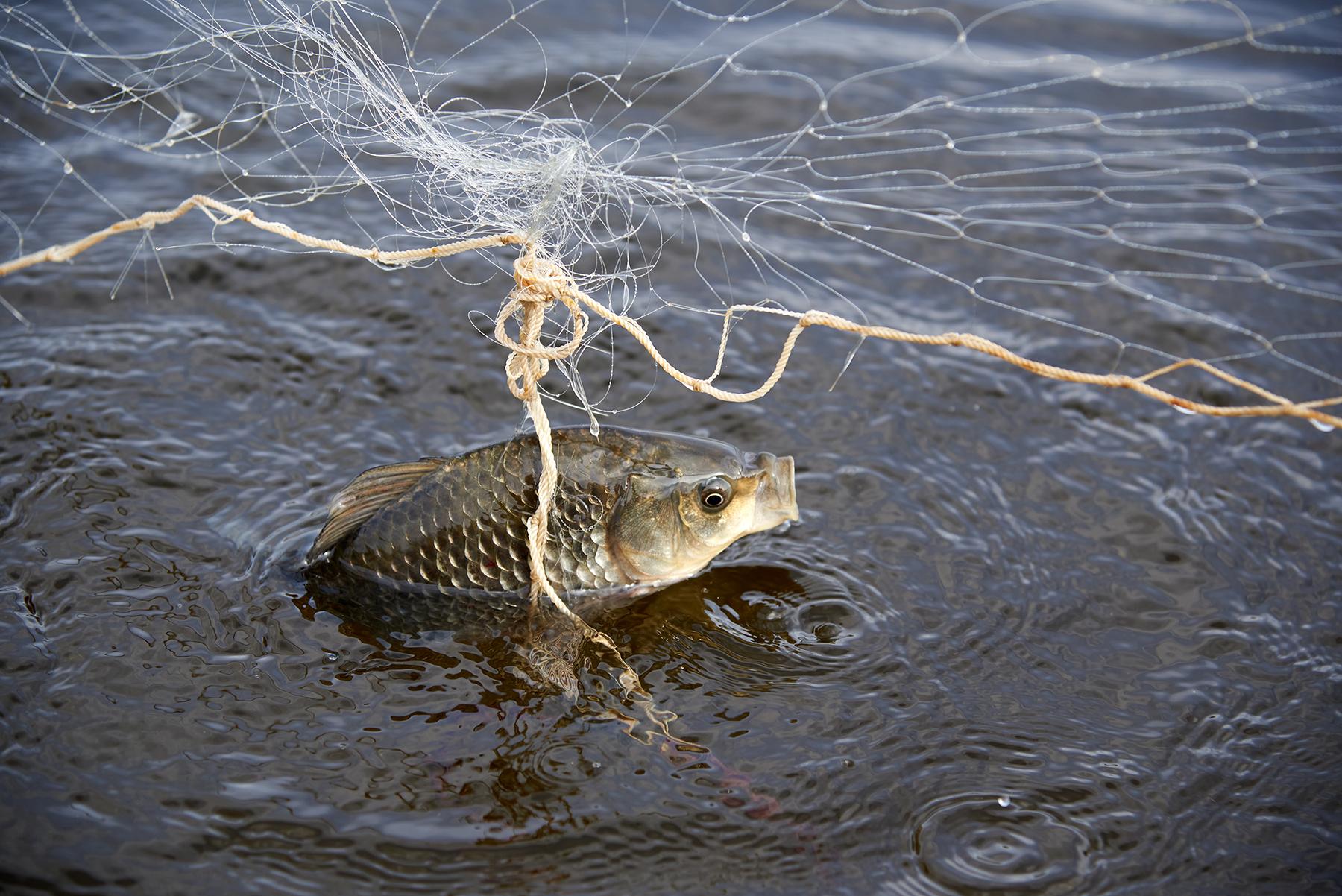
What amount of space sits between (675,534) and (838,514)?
1083 millimetres

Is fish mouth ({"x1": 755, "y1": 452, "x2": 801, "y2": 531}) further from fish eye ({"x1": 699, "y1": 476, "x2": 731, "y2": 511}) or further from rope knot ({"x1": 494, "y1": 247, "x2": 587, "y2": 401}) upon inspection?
rope knot ({"x1": 494, "y1": 247, "x2": 587, "y2": 401})

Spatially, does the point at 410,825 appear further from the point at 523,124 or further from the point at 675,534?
the point at 523,124

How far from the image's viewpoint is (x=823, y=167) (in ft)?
25.0

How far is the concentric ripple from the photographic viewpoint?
351cm

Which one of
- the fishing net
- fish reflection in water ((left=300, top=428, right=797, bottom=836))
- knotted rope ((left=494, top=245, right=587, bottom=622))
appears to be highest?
the fishing net

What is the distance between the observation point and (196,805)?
358 cm

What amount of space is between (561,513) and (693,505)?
0.46 meters

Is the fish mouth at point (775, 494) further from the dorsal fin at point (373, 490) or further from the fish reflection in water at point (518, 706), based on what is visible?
the dorsal fin at point (373, 490)

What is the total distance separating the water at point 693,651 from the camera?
3.56 metres

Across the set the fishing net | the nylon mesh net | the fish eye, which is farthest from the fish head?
the nylon mesh net

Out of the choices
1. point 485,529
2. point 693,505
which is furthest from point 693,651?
point 485,529

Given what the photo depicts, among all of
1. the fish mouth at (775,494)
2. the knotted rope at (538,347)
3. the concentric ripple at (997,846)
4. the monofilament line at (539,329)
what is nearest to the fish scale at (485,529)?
the knotted rope at (538,347)

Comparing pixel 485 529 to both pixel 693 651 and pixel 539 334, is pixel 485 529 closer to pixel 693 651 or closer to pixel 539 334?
pixel 539 334

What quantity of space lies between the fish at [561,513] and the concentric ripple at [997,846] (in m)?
1.16
